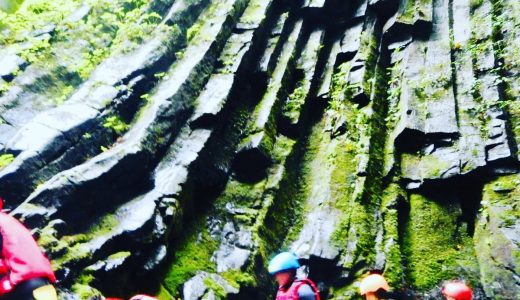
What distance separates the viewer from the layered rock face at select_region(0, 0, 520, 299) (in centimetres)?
813

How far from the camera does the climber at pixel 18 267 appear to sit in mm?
4742

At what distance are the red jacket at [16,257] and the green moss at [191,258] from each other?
370 cm

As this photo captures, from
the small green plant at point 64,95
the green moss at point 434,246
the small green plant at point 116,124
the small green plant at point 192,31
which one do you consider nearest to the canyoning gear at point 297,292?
the green moss at point 434,246

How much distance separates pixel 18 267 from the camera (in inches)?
187

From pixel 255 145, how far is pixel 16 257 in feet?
21.4

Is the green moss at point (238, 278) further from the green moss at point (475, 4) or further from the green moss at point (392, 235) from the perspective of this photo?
the green moss at point (475, 4)

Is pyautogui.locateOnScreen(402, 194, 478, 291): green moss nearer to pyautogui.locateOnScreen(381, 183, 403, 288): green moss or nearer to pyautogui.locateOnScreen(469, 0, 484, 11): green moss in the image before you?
pyautogui.locateOnScreen(381, 183, 403, 288): green moss

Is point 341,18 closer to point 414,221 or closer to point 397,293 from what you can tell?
point 414,221

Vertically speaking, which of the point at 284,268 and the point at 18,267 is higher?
the point at 18,267

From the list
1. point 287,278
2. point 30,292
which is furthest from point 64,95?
point 287,278

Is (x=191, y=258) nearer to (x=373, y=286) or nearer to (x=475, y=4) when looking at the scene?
(x=373, y=286)

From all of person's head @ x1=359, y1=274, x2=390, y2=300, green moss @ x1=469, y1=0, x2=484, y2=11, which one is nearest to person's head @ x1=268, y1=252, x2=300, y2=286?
person's head @ x1=359, y1=274, x2=390, y2=300

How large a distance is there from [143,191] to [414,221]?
19.5 feet

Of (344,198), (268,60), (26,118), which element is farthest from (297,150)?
(26,118)
